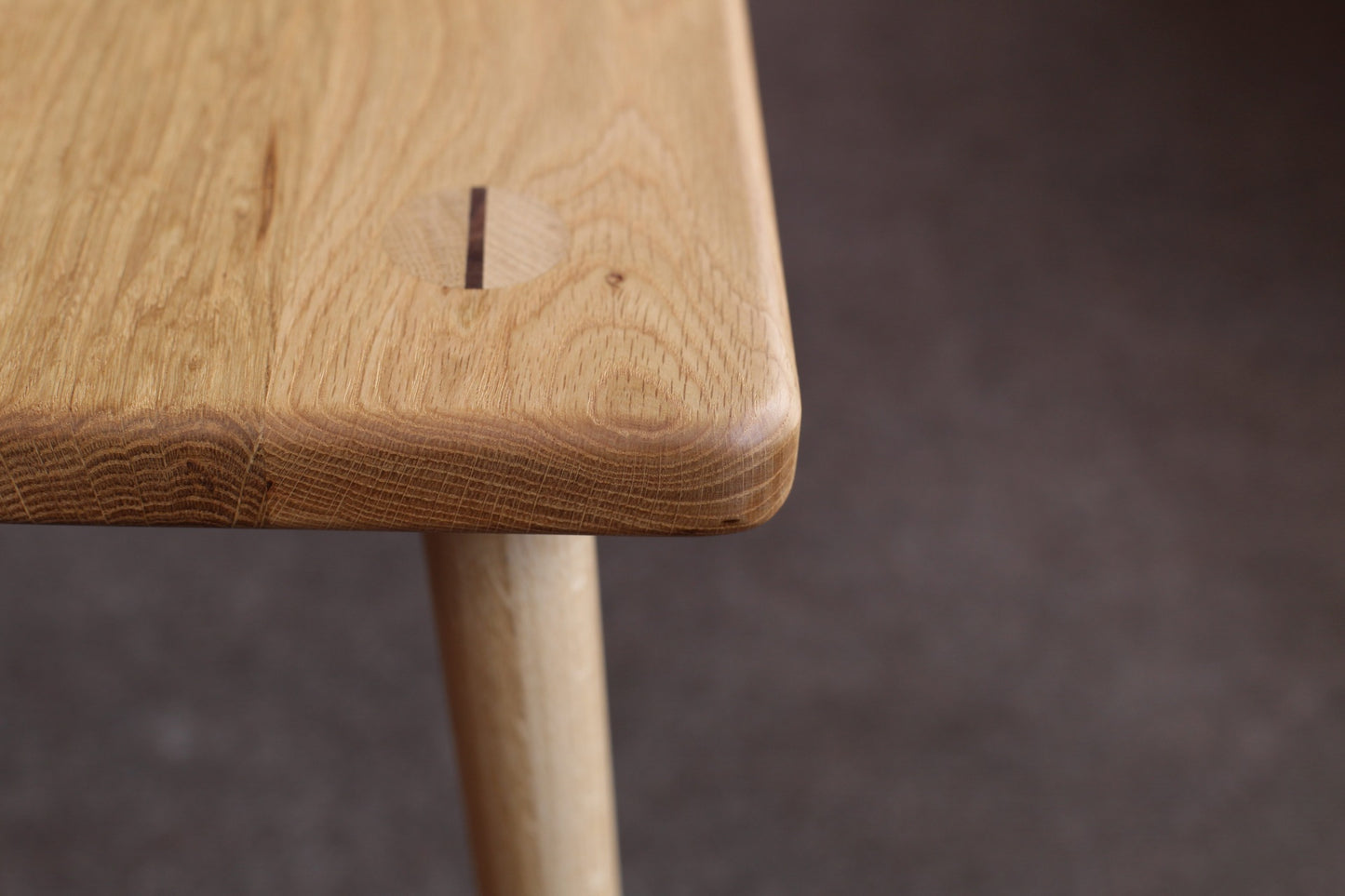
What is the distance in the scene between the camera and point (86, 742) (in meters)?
0.62

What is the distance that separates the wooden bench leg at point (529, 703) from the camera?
0.90 ft

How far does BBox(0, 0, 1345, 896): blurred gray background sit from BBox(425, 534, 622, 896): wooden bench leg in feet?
0.93

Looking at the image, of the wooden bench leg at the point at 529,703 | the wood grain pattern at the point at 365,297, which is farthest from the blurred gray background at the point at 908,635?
the wood grain pattern at the point at 365,297

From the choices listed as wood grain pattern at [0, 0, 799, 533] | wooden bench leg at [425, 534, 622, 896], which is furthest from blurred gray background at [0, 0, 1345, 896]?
wood grain pattern at [0, 0, 799, 533]

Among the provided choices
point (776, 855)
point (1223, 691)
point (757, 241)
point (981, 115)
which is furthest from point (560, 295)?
point (981, 115)

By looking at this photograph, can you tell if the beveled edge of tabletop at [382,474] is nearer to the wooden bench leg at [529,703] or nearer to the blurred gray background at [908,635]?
the wooden bench leg at [529,703]

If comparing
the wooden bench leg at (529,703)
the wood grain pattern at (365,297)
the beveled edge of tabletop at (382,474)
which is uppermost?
the wood grain pattern at (365,297)

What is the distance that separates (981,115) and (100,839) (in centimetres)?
83

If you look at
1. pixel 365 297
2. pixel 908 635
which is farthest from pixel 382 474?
pixel 908 635

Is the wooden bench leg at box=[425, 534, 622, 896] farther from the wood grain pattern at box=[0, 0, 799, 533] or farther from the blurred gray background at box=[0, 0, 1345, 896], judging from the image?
the blurred gray background at box=[0, 0, 1345, 896]

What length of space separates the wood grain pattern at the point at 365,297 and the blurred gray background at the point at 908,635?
43 centimetres

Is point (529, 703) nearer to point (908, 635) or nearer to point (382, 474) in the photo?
point (382, 474)

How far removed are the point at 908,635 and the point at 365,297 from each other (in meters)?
0.53

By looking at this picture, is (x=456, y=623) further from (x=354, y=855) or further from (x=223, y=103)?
(x=354, y=855)
